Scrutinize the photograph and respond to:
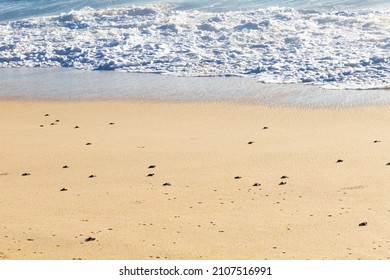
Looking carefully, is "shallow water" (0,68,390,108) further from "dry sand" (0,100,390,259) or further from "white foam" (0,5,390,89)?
"dry sand" (0,100,390,259)

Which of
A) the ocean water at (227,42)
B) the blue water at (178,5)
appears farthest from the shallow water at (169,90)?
the blue water at (178,5)

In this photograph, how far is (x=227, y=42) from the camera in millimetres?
19297

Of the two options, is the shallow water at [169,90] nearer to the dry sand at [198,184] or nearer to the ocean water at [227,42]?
the ocean water at [227,42]

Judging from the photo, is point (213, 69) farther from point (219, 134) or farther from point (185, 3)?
point (185, 3)

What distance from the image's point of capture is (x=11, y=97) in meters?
14.5

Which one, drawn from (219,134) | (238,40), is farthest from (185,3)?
(219,134)

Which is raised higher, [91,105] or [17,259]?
[91,105]

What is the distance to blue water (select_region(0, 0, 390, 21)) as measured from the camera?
2611 centimetres

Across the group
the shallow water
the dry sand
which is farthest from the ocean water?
the dry sand

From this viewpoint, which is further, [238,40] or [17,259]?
[238,40]

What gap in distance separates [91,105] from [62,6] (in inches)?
879

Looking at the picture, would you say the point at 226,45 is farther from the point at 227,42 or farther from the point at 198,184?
the point at 198,184

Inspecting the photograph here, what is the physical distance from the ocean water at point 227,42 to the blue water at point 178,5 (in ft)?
0.31

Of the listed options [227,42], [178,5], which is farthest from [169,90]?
[178,5]
